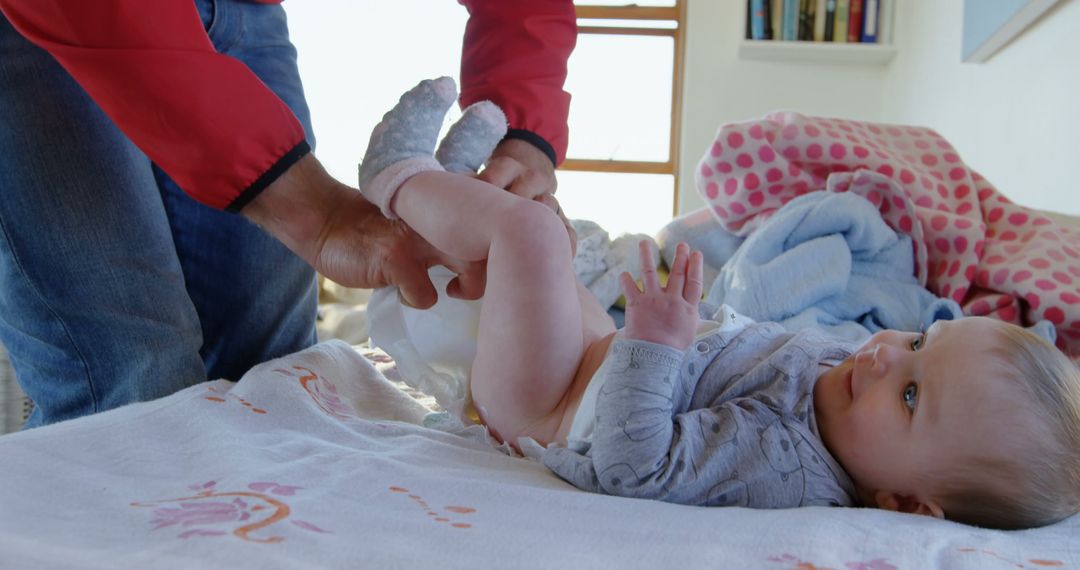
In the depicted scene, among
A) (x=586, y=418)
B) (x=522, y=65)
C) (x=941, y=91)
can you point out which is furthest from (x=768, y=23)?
(x=586, y=418)

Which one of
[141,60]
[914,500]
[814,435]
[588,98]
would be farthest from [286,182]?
[588,98]

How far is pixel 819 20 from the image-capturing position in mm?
3855

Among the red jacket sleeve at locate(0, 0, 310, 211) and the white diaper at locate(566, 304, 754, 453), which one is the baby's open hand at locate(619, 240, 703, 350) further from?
the red jacket sleeve at locate(0, 0, 310, 211)

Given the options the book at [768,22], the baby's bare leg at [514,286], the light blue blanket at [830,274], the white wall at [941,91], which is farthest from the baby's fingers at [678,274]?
the book at [768,22]

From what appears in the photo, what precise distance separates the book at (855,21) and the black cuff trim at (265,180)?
3445mm

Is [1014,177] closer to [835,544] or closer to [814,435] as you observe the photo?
[814,435]

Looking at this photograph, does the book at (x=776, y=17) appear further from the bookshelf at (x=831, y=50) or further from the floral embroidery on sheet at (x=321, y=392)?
the floral embroidery on sheet at (x=321, y=392)

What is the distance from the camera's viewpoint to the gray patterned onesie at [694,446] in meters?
0.81

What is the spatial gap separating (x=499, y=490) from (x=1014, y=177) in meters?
2.03

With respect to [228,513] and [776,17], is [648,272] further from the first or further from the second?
[776,17]

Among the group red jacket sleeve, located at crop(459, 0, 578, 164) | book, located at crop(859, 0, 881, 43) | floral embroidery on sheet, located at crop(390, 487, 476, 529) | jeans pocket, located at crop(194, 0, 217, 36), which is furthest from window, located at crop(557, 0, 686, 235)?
floral embroidery on sheet, located at crop(390, 487, 476, 529)

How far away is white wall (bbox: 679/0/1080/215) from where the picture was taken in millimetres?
1951

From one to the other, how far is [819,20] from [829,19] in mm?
47

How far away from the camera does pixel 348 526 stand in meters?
0.57
